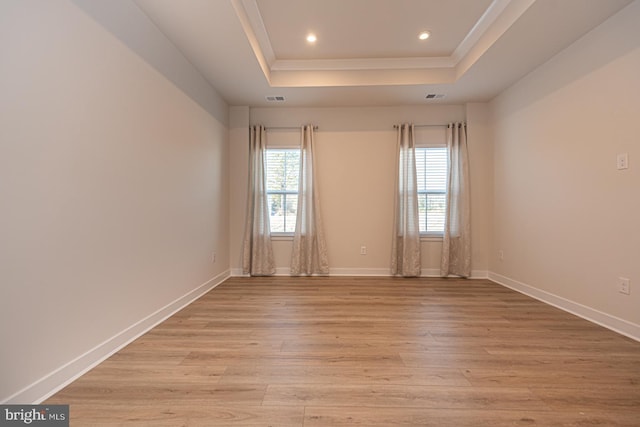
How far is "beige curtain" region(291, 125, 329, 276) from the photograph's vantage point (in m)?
4.13

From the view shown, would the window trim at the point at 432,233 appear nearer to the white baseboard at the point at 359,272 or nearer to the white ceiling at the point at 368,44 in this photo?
the white baseboard at the point at 359,272

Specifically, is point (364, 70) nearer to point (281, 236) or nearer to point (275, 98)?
point (275, 98)

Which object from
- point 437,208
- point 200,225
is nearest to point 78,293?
point 200,225

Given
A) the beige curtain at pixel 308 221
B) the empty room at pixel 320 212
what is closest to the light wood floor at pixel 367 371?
the empty room at pixel 320 212

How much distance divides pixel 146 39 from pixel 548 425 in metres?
3.53

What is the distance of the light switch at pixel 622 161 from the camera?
217cm

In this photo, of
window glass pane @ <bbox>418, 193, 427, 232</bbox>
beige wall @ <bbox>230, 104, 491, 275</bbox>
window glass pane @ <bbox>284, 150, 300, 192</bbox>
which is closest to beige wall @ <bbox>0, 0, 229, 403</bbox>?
beige wall @ <bbox>230, 104, 491, 275</bbox>

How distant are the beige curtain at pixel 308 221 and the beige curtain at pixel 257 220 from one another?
16.7 inches

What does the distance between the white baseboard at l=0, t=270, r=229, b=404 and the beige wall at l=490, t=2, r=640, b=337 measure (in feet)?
12.5

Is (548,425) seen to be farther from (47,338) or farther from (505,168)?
(505,168)

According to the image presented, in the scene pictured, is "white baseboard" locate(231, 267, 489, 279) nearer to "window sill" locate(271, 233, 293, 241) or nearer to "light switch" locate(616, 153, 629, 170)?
"window sill" locate(271, 233, 293, 241)

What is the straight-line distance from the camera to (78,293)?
1604 mm

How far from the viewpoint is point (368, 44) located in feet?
10.1

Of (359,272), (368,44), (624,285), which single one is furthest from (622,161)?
(359,272)
